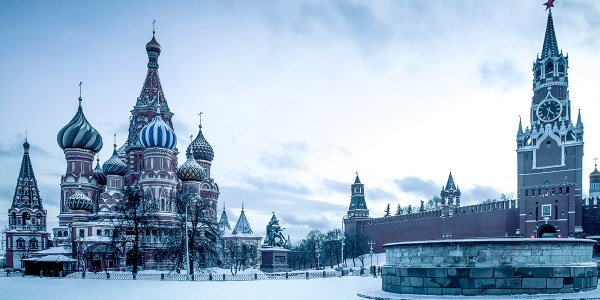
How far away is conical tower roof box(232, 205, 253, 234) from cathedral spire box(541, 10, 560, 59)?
41513 mm

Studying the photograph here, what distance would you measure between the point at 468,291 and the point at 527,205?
50645 mm

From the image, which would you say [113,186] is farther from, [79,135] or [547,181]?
[547,181]

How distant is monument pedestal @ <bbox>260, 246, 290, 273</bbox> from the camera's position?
44312mm

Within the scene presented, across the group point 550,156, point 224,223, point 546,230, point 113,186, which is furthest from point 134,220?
point 550,156

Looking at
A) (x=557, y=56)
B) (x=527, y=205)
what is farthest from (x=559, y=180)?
(x=557, y=56)

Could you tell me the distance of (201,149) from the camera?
215 feet

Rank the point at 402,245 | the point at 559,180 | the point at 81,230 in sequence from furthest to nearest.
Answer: the point at 559,180, the point at 81,230, the point at 402,245

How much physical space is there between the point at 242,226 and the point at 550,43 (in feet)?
144

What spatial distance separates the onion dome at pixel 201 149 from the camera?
65.4m

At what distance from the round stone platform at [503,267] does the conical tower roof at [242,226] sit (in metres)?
48.2

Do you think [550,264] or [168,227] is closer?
[550,264]

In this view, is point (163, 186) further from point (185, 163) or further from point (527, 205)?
point (527, 205)

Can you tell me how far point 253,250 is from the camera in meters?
61.9

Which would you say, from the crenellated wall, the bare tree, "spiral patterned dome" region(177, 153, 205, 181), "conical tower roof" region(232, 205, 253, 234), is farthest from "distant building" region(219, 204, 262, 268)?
the crenellated wall
